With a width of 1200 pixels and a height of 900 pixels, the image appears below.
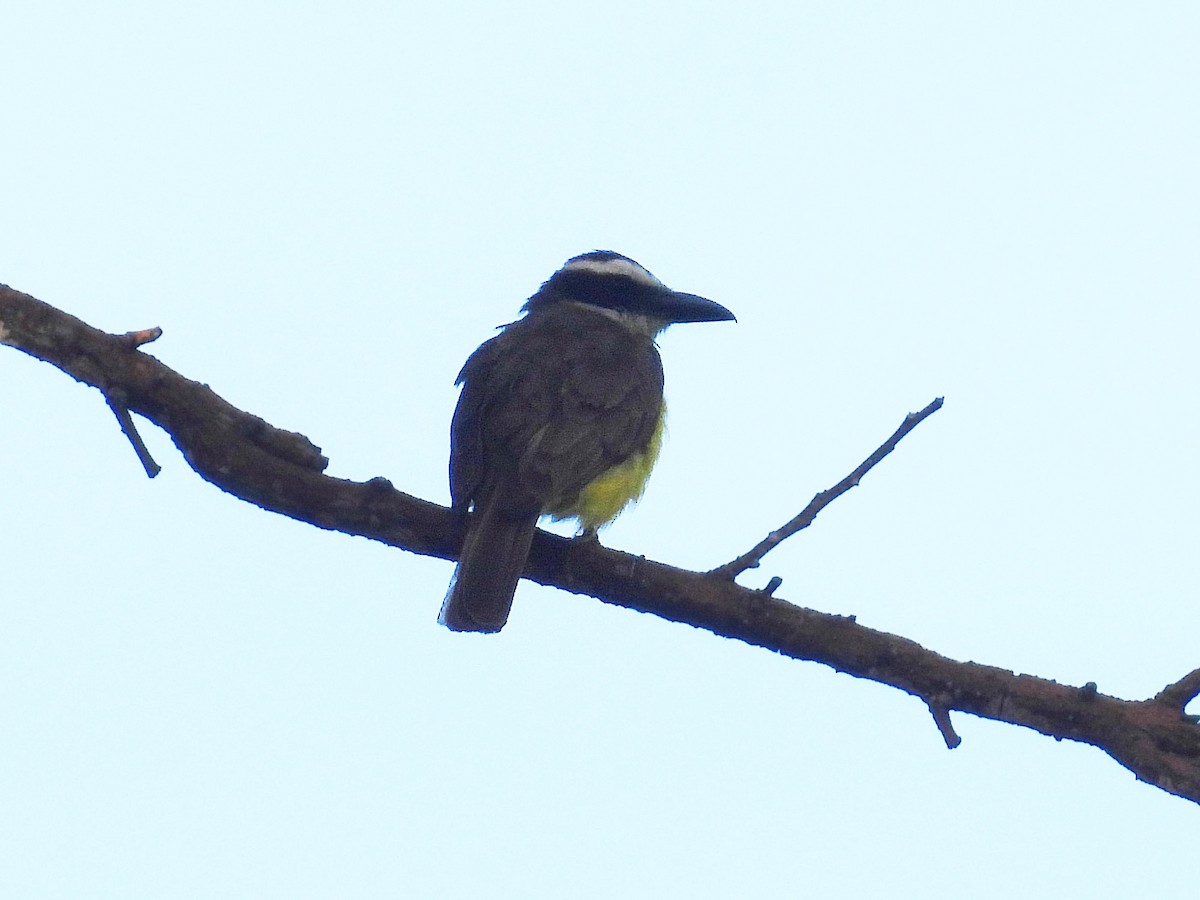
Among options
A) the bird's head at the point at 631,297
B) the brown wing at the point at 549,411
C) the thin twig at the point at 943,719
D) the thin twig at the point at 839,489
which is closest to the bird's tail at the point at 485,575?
the brown wing at the point at 549,411

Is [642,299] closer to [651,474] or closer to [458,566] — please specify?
[651,474]

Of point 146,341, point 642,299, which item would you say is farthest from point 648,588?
point 642,299

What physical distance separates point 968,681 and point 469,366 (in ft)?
9.83

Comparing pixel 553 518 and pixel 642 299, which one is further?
pixel 642 299

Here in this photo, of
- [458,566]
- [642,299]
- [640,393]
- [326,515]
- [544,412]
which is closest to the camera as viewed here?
[326,515]

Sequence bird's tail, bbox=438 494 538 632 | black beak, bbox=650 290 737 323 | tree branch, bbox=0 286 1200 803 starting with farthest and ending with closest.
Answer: black beak, bbox=650 290 737 323 < bird's tail, bbox=438 494 538 632 < tree branch, bbox=0 286 1200 803

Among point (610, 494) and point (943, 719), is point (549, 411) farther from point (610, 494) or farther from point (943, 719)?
point (943, 719)

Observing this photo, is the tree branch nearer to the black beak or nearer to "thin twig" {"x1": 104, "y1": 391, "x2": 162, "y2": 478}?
"thin twig" {"x1": 104, "y1": 391, "x2": 162, "y2": 478}

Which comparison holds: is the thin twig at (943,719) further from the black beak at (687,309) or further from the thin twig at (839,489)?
the black beak at (687,309)

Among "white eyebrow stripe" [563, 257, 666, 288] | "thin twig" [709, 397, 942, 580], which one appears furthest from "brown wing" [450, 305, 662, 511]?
"thin twig" [709, 397, 942, 580]

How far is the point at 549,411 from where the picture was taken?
5586 mm

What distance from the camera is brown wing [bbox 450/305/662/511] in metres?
5.27

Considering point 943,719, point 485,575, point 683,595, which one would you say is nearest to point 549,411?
point 485,575

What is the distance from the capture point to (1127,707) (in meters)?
3.81
